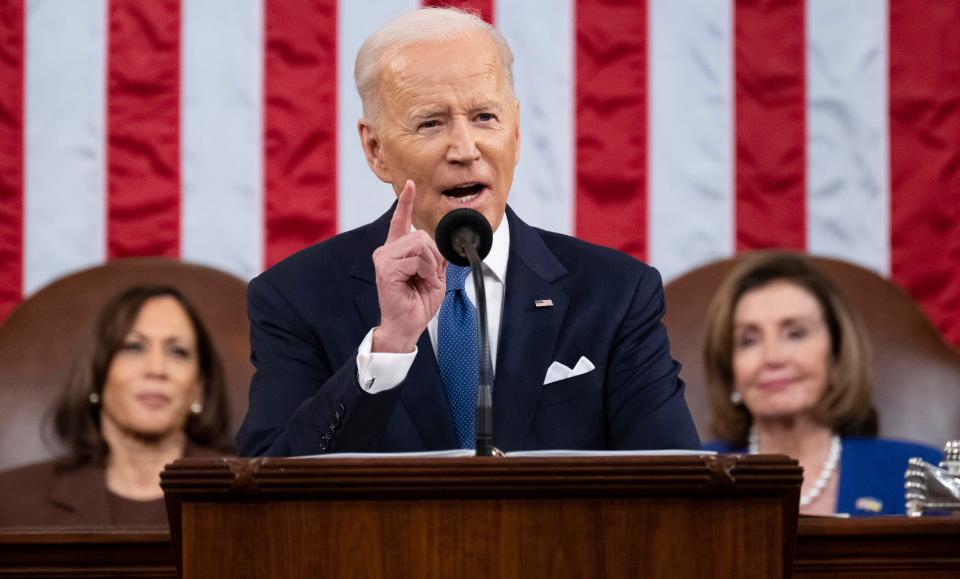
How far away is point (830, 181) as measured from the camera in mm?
4523

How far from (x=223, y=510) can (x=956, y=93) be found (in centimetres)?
337

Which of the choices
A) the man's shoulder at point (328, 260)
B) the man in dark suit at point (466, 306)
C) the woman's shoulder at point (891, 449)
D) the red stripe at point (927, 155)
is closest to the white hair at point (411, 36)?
the man in dark suit at point (466, 306)

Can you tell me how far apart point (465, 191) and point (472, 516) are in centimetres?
84

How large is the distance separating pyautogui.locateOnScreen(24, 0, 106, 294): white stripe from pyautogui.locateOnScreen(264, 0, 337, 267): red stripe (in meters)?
0.48

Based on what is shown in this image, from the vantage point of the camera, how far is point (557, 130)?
4.48 m

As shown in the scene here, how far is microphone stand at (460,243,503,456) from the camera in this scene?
1.86 m

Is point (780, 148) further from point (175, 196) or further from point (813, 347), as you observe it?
point (175, 196)

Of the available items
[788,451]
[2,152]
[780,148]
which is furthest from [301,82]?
[788,451]

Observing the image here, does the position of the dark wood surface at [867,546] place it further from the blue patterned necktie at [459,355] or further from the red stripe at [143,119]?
the red stripe at [143,119]

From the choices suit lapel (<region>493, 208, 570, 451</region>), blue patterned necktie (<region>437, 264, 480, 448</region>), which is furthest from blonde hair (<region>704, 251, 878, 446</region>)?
blue patterned necktie (<region>437, 264, 480, 448</region>)

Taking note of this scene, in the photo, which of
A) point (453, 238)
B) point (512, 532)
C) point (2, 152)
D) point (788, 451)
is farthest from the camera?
point (2, 152)

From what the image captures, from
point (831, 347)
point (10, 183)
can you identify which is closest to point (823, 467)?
point (831, 347)

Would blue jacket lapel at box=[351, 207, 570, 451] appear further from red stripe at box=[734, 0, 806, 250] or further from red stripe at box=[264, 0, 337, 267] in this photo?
red stripe at box=[734, 0, 806, 250]

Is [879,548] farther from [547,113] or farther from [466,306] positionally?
[547,113]
